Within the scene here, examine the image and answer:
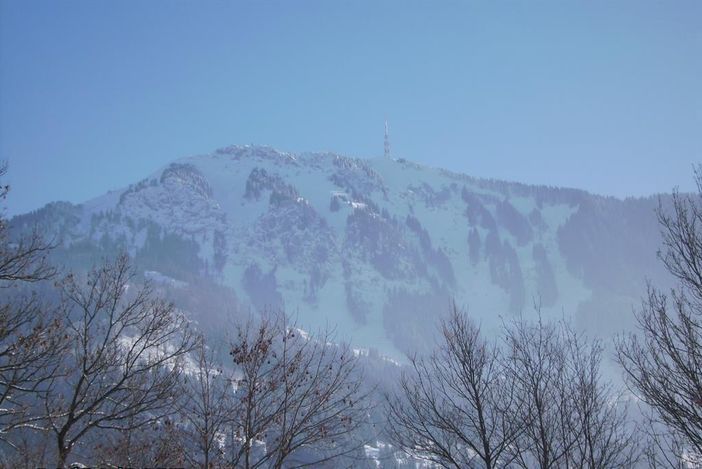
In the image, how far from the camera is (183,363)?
1180cm

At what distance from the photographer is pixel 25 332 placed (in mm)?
11023

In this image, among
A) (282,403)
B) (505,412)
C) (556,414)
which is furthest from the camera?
(556,414)

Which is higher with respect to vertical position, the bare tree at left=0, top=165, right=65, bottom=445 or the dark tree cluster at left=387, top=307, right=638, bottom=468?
the bare tree at left=0, top=165, right=65, bottom=445

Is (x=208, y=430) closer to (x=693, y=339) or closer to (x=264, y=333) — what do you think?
(x=264, y=333)

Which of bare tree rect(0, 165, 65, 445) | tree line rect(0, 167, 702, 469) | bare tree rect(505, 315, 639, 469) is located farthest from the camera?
bare tree rect(505, 315, 639, 469)

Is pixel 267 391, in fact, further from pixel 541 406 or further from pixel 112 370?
pixel 541 406

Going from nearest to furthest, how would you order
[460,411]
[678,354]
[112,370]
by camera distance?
[678,354]
[112,370]
[460,411]

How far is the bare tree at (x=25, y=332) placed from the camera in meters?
9.98

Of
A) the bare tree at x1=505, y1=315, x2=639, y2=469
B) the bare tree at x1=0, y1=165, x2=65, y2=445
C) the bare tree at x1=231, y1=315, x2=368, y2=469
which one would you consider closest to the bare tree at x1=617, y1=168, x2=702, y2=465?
the bare tree at x1=505, y1=315, x2=639, y2=469

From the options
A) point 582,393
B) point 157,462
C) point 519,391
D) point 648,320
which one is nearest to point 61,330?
point 157,462

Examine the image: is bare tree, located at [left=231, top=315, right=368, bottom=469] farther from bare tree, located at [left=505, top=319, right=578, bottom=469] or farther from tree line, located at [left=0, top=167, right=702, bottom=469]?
bare tree, located at [left=505, top=319, right=578, bottom=469]

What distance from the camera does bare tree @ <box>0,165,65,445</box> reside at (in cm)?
998

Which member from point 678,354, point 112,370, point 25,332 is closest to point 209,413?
point 112,370

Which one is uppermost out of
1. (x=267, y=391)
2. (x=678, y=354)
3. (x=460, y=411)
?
(x=678, y=354)
